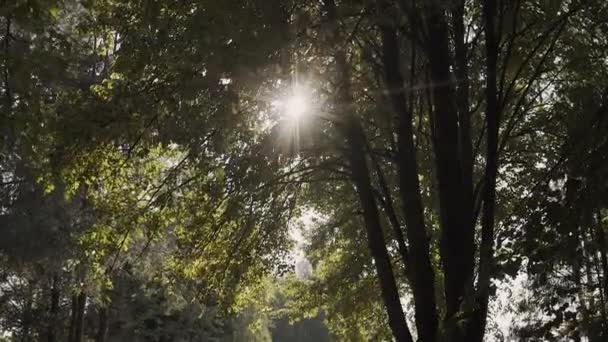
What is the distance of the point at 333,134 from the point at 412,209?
212 centimetres

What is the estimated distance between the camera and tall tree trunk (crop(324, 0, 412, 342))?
712 cm

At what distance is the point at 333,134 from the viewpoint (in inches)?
348

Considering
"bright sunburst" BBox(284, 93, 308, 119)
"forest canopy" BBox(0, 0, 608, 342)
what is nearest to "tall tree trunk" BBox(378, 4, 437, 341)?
"forest canopy" BBox(0, 0, 608, 342)

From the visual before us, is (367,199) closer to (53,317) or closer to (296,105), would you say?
(296,105)

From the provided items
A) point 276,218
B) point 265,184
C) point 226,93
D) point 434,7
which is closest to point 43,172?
point 226,93

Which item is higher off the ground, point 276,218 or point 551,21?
point 551,21

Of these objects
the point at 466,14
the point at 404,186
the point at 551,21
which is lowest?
the point at 404,186

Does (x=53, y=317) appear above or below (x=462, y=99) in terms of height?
above

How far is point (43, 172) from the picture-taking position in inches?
262

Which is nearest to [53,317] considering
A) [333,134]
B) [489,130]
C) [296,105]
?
[333,134]

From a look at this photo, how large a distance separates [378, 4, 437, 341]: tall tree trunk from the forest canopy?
2 cm

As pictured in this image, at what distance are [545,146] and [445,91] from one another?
4.61 meters

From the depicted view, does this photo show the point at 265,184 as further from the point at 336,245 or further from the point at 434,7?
the point at 336,245

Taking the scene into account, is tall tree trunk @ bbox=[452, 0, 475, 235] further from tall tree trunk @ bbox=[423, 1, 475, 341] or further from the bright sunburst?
the bright sunburst
